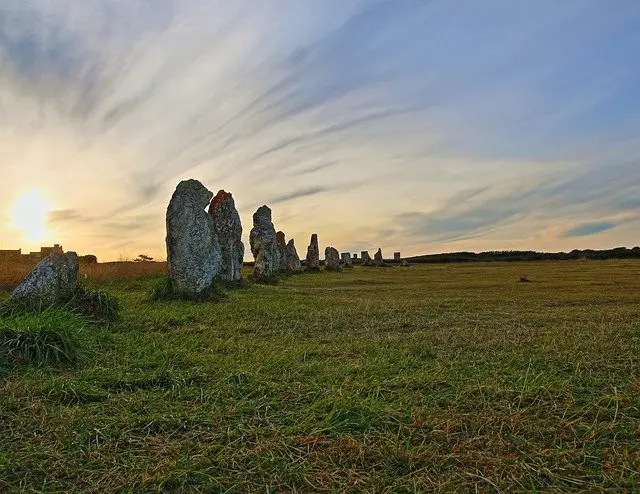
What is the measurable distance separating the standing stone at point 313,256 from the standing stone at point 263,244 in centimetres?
748

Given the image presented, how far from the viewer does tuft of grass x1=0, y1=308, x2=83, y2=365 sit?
5212mm

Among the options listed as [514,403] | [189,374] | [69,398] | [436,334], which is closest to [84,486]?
[69,398]

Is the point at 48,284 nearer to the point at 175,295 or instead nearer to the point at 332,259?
the point at 175,295

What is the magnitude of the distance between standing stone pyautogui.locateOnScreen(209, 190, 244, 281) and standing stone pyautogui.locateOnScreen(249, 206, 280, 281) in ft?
5.54

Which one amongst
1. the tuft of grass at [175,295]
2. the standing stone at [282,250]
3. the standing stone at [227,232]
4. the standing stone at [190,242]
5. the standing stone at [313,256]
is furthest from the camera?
the standing stone at [313,256]

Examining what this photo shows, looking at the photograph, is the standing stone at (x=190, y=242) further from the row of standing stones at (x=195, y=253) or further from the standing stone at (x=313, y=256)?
the standing stone at (x=313, y=256)

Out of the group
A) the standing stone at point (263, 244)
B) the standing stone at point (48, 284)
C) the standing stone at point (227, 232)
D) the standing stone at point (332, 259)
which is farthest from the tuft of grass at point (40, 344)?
the standing stone at point (332, 259)

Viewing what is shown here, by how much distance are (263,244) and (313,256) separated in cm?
1035

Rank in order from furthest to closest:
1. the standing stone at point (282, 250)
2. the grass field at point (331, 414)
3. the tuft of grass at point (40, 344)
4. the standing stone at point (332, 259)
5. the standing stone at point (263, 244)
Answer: the standing stone at point (332, 259) < the standing stone at point (282, 250) < the standing stone at point (263, 244) < the tuft of grass at point (40, 344) < the grass field at point (331, 414)

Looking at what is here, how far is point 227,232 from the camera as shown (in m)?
17.1

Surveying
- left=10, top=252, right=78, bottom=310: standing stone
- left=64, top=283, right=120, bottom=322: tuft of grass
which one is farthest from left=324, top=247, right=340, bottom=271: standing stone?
left=64, top=283, right=120, bottom=322: tuft of grass

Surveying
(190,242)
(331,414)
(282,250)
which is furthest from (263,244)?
(331,414)

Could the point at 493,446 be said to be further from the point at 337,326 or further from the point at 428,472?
the point at 337,326

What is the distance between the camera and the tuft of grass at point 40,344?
5.21 m
